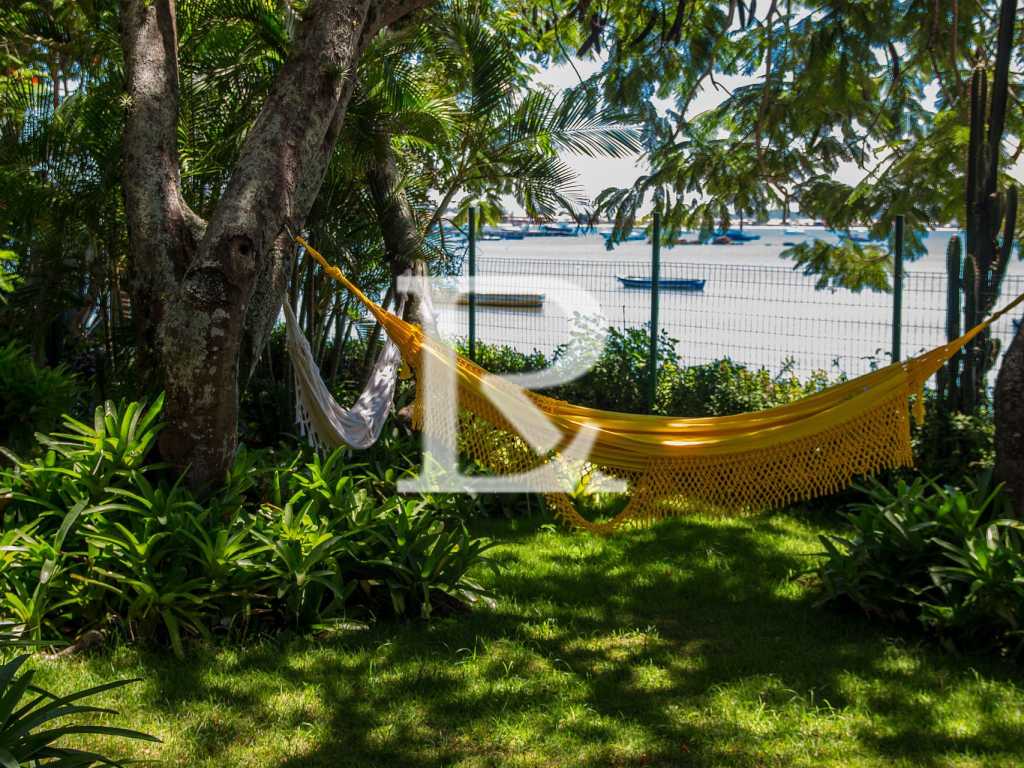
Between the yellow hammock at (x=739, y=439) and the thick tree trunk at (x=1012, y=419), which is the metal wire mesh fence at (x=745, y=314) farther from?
the thick tree trunk at (x=1012, y=419)

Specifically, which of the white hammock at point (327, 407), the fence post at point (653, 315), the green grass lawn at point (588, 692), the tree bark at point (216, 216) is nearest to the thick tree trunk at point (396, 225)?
the white hammock at point (327, 407)

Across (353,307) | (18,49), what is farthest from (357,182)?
(18,49)

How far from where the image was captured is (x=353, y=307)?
615cm

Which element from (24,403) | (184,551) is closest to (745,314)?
(184,551)

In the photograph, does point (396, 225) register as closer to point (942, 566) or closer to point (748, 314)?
point (748, 314)

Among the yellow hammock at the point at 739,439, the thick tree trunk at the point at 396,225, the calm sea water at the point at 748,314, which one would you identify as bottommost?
the yellow hammock at the point at 739,439

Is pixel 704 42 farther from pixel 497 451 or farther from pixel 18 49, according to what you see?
pixel 18 49

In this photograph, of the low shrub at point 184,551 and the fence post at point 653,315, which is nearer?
the low shrub at point 184,551

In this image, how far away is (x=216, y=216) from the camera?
3.51 meters

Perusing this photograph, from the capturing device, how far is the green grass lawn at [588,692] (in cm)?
251

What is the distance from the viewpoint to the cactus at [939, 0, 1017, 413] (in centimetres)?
471

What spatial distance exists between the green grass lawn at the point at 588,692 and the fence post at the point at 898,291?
5.47 feet

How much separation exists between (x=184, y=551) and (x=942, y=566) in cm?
236

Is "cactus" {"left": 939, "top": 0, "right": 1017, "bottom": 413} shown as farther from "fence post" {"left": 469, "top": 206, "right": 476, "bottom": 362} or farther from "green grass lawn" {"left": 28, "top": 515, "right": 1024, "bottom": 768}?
"fence post" {"left": 469, "top": 206, "right": 476, "bottom": 362}
